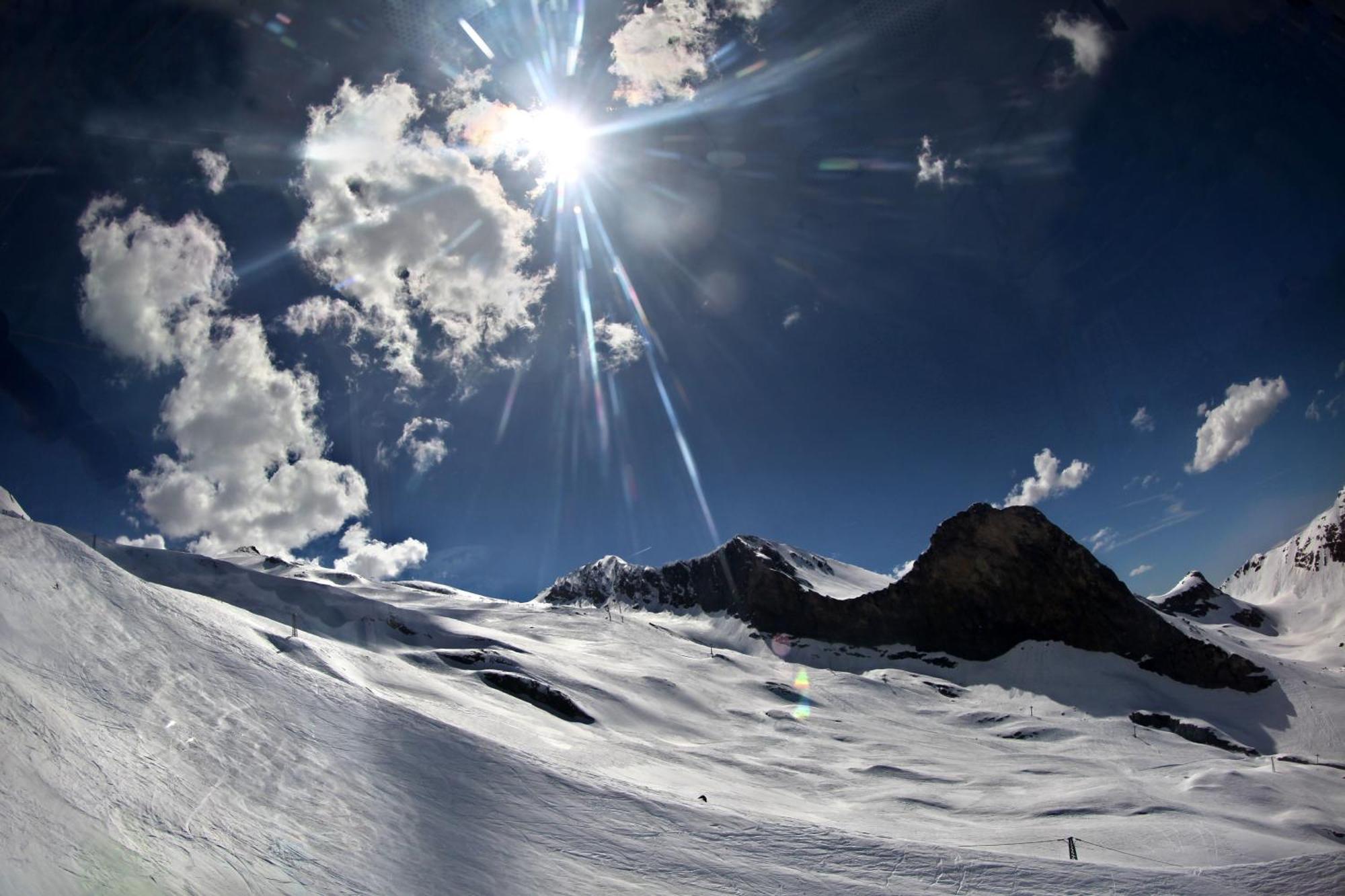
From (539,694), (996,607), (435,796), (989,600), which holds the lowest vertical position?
(435,796)

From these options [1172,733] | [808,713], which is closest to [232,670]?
[808,713]

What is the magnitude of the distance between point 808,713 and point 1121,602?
6422 cm

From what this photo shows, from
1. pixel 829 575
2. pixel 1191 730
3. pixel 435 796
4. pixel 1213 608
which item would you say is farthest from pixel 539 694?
pixel 1213 608

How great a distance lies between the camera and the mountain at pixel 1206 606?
14588 cm

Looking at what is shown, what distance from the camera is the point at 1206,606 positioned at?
156875 millimetres

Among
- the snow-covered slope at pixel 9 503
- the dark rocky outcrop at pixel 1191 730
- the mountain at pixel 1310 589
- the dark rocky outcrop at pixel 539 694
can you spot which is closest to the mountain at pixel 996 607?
the dark rocky outcrop at pixel 1191 730

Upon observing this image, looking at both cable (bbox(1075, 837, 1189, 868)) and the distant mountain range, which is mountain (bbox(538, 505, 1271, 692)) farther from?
cable (bbox(1075, 837, 1189, 868))

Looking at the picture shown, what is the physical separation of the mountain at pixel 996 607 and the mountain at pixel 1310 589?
4040cm

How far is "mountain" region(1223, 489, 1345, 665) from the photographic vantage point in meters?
122

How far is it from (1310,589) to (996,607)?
340ft

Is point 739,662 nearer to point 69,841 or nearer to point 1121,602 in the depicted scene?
point 1121,602

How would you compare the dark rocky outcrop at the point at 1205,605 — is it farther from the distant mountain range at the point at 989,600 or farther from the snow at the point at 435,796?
the snow at the point at 435,796

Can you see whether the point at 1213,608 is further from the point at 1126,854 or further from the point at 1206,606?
the point at 1126,854

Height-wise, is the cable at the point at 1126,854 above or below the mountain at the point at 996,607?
below
